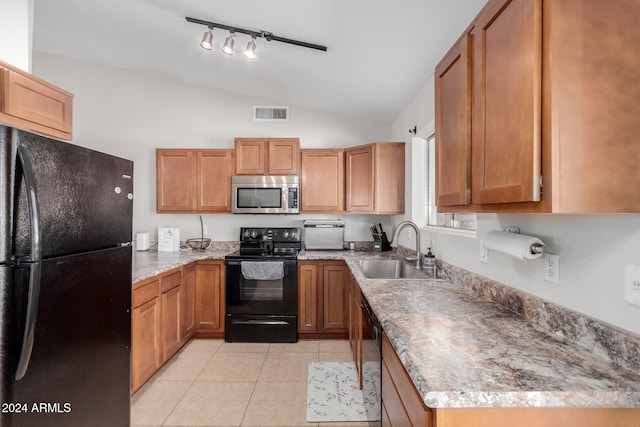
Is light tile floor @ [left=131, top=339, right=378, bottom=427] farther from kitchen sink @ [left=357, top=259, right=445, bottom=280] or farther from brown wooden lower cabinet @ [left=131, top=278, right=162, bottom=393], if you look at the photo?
kitchen sink @ [left=357, top=259, right=445, bottom=280]

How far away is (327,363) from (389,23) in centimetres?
269

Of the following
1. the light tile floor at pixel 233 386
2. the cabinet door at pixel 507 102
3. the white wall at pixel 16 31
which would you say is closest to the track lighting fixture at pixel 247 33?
the white wall at pixel 16 31

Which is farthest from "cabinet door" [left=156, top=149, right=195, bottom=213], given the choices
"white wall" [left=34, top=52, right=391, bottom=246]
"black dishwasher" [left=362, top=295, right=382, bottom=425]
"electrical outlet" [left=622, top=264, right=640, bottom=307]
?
"electrical outlet" [left=622, top=264, right=640, bottom=307]

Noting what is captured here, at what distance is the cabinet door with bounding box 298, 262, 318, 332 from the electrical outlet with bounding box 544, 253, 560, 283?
221cm

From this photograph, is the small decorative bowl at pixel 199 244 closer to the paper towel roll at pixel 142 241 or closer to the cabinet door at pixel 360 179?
the paper towel roll at pixel 142 241

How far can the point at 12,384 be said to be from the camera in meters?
0.99

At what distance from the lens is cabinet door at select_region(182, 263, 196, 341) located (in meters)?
2.87

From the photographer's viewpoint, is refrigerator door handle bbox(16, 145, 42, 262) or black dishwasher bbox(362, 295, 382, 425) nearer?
refrigerator door handle bbox(16, 145, 42, 262)

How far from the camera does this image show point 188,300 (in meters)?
2.98

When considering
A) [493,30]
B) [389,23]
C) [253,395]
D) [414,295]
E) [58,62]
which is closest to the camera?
[493,30]

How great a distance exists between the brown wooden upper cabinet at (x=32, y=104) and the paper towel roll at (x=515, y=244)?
2927 mm

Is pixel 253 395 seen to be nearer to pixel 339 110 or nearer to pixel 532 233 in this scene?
pixel 532 233

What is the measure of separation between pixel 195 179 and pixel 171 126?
34.8 inches

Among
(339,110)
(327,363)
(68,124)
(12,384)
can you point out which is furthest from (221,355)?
(339,110)
